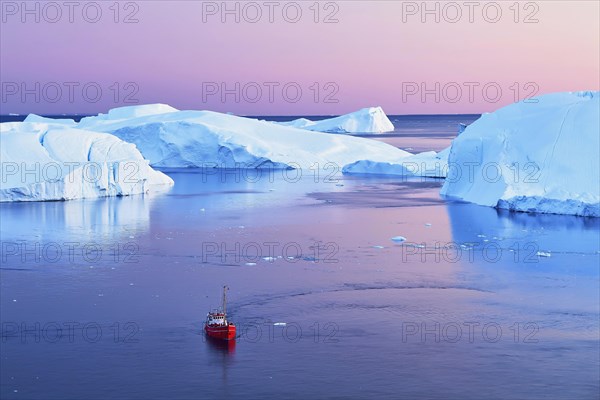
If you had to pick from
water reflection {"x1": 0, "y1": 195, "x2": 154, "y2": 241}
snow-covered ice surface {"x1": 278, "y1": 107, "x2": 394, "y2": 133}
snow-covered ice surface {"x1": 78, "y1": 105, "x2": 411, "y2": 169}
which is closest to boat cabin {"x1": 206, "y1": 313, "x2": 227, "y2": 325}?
water reflection {"x1": 0, "y1": 195, "x2": 154, "y2": 241}

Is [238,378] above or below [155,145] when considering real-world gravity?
below

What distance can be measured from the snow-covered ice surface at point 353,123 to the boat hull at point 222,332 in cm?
6179

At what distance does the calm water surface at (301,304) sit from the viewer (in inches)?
449

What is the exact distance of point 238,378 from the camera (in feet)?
37.8

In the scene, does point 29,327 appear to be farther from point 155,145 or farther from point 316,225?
point 155,145

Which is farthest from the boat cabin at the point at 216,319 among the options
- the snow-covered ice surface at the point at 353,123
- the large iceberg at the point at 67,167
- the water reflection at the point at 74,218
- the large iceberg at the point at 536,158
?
the snow-covered ice surface at the point at 353,123

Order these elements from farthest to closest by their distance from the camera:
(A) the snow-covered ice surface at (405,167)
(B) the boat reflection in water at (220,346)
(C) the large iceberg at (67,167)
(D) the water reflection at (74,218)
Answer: (A) the snow-covered ice surface at (405,167)
(C) the large iceberg at (67,167)
(D) the water reflection at (74,218)
(B) the boat reflection in water at (220,346)

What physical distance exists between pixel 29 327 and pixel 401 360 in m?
5.70

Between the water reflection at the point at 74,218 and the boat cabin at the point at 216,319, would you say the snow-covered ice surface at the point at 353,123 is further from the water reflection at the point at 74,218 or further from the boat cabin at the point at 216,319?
the boat cabin at the point at 216,319

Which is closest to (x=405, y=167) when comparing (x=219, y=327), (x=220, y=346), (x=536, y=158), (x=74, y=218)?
Result: (x=536, y=158)

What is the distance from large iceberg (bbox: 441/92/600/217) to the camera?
25562 millimetres

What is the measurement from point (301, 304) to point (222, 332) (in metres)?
2.49

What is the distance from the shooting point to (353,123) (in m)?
79.2

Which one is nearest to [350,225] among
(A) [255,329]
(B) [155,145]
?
(A) [255,329]
